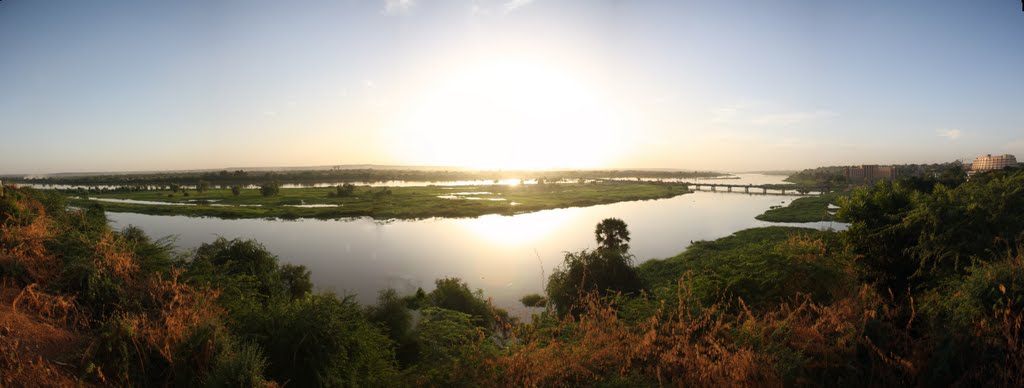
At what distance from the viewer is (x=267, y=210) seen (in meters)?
70.1

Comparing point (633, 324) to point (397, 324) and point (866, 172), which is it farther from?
point (866, 172)

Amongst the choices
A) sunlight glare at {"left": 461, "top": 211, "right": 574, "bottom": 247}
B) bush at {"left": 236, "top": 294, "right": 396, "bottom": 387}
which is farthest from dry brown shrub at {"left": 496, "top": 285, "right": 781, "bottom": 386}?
sunlight glare at {"left": 461, "top": 211, "right": 574, "bottom": 247}

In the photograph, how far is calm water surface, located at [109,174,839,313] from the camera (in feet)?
110

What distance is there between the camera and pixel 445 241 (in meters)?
49.4

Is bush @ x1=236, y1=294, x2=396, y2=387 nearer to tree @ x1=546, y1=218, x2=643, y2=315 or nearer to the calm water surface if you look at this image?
the calm water surface

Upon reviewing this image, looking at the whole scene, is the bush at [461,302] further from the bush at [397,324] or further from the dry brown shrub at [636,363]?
the dry brown shrub at [636,363]

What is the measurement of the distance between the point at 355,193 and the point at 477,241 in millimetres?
61321

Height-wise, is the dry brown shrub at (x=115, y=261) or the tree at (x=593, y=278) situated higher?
the dry brown shrub at (x=115, y=261)

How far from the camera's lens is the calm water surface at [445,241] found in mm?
33656

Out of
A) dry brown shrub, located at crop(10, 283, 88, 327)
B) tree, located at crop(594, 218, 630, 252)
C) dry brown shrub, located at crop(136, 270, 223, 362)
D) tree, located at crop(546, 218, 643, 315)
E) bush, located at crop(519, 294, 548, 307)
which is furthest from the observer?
tree, located at crop(594, 218, 630, 252)

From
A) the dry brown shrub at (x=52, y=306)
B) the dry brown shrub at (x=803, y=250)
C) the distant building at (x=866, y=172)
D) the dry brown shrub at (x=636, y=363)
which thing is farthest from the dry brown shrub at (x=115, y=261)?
the distant building at (x=866, y=172)

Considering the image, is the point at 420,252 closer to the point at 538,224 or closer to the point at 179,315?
the point at 538,224

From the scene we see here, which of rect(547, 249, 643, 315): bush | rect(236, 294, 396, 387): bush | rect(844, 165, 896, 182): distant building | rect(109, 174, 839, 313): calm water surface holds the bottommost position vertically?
rect(109, 174, 839, 313): calm water surface

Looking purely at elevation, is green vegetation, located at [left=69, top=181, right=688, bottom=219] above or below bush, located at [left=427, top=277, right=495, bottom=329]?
above
